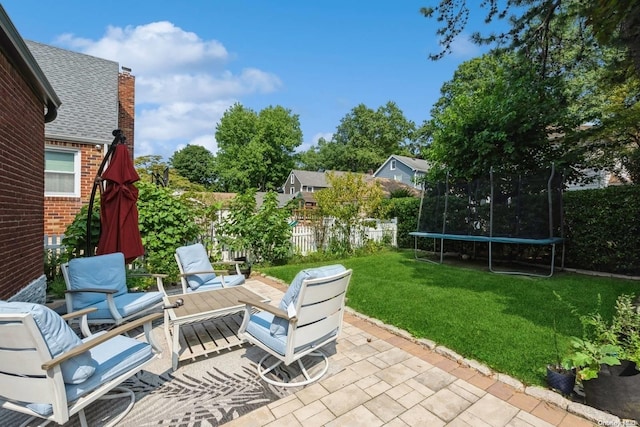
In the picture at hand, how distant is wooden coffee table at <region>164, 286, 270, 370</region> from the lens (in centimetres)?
312

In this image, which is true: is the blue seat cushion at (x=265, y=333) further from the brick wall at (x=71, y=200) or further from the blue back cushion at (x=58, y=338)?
the brick wall at (x=71, y=200)

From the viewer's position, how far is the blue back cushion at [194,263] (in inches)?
191

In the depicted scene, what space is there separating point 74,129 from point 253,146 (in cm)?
3013

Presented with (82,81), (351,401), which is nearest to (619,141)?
(351,401)

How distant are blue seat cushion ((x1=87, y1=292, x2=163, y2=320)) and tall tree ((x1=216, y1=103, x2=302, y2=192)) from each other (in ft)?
114

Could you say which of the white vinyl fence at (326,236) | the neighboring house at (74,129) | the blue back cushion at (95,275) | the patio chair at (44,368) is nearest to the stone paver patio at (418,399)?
the patio chair at (44,368)

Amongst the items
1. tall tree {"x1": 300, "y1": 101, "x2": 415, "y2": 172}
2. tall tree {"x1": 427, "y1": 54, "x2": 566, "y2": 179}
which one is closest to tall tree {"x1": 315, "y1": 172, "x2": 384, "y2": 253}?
tall tree {"x1": 427, "y1": 54, "x2": 566, "y2": 179}

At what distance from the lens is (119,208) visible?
172 inches

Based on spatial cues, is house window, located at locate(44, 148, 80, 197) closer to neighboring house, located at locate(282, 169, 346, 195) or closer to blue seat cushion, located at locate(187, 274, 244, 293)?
blue seat cushion, located at locate(187, 274, 244, 293)

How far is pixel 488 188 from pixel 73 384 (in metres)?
8.66

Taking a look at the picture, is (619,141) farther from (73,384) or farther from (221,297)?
(73,384)

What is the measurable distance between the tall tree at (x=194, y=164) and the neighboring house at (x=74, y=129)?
40.0 m

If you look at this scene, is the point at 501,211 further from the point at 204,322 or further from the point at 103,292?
the point at 103,292

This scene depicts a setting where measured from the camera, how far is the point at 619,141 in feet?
34.1
